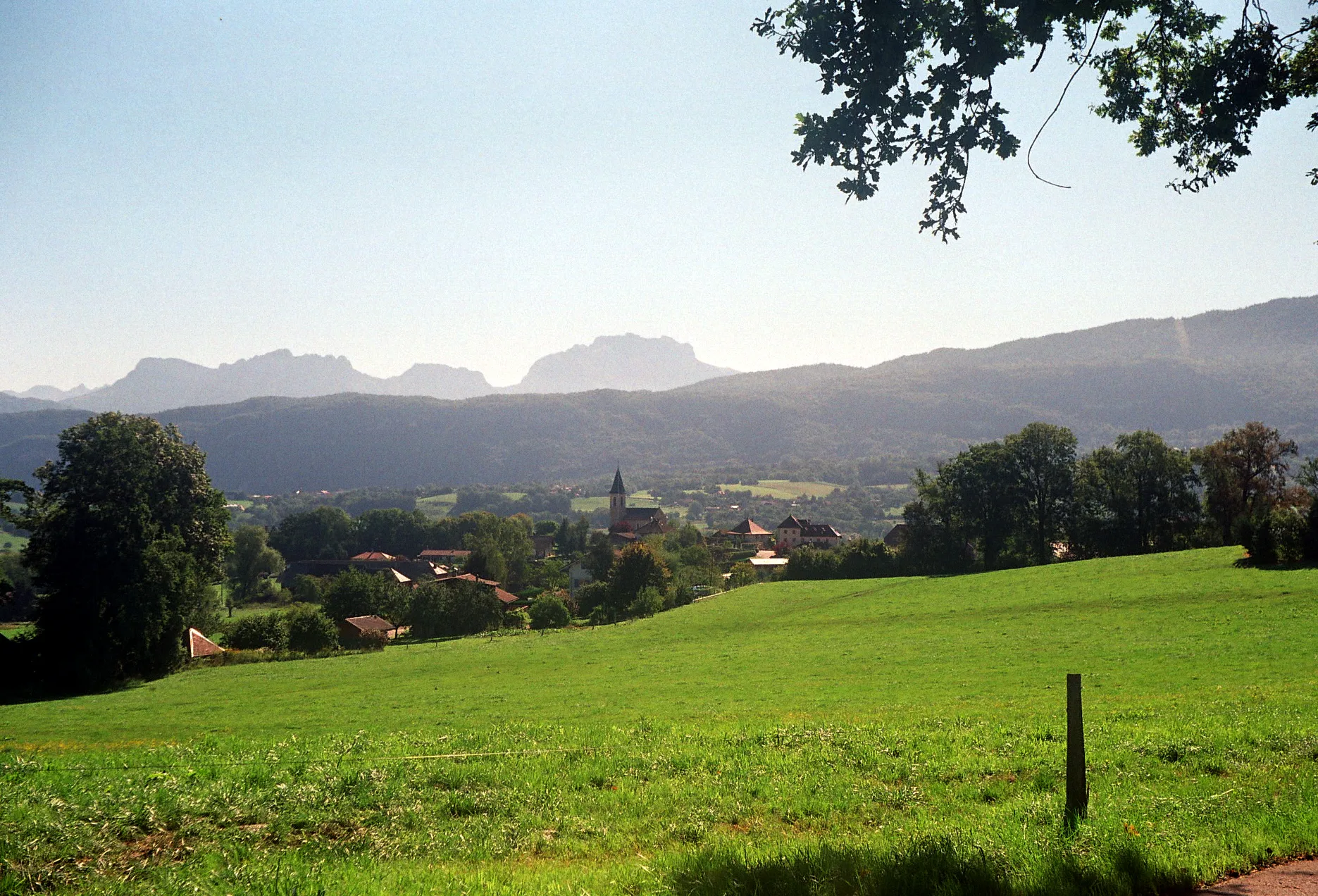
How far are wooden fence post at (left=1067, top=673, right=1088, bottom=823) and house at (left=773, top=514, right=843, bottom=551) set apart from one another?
155m

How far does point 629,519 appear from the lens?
181 metres

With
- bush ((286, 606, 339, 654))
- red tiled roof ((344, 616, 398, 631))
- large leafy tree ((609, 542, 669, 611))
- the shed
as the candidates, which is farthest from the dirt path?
large leafy tree ((609, 542, 669, 611))

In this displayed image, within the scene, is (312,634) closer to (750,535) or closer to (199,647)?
(199,647)

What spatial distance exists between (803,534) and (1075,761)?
542 ft

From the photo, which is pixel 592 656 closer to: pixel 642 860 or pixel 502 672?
pixel 502 672

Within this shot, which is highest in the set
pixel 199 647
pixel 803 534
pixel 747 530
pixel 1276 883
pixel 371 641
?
pixel 1276 883

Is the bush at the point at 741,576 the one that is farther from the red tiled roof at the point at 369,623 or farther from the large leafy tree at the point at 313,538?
the large leafy tree at the point at 313,538

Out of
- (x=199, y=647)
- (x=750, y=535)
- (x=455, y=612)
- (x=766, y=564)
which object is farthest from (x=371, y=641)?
(x=750, y=535)

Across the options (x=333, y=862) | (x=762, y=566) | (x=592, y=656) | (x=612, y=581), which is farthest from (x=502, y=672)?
(x=762, y=566)

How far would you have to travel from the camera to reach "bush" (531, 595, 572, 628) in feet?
236

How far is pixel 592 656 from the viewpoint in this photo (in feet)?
149

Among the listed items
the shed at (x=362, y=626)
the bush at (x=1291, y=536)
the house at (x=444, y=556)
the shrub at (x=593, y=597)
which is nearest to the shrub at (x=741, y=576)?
the shrub at (x=593, y=597)

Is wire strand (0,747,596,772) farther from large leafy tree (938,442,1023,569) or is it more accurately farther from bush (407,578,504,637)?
large leafy tree (938,442,1023,569)

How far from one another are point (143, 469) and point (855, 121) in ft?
160
